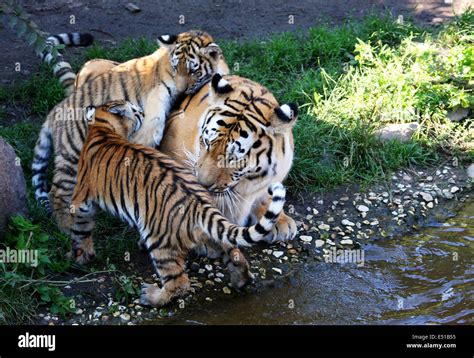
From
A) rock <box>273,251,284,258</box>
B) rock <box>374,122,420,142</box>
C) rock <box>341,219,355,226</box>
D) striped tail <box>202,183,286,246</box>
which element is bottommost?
rock <box>273,251,284,258</box>

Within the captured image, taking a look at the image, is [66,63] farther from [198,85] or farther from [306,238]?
[306,238]

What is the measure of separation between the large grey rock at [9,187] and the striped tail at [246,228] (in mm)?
1526

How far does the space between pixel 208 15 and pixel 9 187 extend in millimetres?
4288

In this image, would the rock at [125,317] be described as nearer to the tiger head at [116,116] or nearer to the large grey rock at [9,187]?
the large grey rock at [9,187]

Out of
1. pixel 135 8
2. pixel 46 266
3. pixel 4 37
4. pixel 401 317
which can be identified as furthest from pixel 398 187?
pixel 4 37

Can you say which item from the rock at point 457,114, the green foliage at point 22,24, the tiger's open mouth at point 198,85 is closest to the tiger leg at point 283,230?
the tiger's open mouth at point 198,85

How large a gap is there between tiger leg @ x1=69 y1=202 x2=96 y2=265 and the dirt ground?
140 inches

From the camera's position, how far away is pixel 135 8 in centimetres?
922

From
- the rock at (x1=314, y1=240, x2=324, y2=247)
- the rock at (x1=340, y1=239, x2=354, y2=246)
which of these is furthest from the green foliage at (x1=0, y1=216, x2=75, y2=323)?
the rock at (x1=340, y1=239, x2=354, y2=246)

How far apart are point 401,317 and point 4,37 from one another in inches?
216

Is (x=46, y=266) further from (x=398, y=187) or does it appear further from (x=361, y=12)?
(x=361, y=12)

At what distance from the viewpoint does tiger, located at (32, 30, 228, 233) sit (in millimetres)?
6074

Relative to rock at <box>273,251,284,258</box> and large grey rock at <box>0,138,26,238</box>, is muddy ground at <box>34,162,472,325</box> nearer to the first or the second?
rock at <box>273,251,284,258</box>

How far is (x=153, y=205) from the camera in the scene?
5195mm
